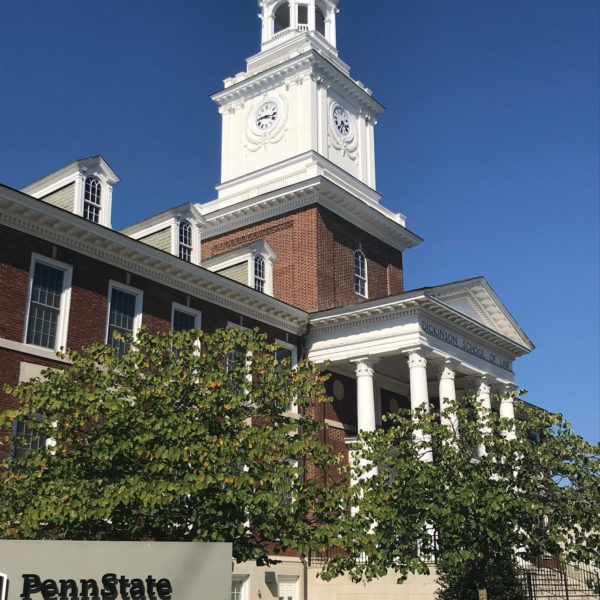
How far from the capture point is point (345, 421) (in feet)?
110

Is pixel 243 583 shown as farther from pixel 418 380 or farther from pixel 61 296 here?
pixel 61 296

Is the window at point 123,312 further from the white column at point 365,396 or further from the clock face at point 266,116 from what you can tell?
the clock face at point 266,116

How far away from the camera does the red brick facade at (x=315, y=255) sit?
114 ft

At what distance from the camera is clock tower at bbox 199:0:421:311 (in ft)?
118

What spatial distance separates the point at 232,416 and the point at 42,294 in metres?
8.81

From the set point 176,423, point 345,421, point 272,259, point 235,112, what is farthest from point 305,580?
point 235,112

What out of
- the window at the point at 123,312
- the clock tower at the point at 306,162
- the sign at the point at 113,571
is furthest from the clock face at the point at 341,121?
the sign at the point at 113,571

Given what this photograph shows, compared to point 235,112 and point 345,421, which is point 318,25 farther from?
point 345,421

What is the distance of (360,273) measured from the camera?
37.8m

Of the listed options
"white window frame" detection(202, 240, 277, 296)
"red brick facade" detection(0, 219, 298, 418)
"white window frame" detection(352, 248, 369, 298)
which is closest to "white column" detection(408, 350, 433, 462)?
"white window frame" detection(202, 240, 277, 296)

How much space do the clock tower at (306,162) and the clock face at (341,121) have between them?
6 cm

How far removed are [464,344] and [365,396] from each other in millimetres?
5360

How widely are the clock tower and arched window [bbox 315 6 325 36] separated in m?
0.33

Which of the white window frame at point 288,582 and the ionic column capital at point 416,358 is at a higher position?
the ionic column capital at point 416,358
